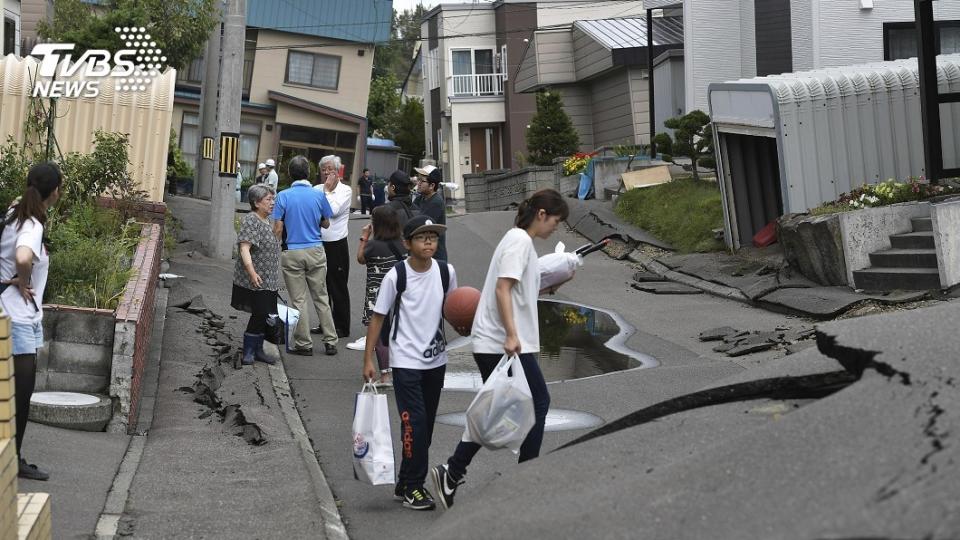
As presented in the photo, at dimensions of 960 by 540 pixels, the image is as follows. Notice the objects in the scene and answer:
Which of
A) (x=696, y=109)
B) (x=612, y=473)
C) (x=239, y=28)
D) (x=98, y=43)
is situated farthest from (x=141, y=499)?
(x=98, y=43)

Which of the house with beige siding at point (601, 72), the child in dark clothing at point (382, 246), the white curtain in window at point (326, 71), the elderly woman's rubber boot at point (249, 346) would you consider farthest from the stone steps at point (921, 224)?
the white curtain in window at point (326, 71)

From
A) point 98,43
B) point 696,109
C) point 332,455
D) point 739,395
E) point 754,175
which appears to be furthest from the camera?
point 98,43

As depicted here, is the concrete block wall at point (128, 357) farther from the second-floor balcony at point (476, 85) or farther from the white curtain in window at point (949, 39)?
the second-floor balcony at point (476, 85)

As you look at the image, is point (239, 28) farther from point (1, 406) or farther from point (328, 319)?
point (1, 406)

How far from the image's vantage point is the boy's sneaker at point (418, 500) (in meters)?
7.41

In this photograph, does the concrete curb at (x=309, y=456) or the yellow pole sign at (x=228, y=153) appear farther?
the yellow pole sign at (x=228, y=153)

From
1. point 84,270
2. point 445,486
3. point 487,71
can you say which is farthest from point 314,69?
point 445,486

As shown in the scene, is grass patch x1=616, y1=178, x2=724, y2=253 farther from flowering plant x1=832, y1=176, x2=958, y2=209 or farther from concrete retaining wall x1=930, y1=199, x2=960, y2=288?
concrete retaining wall x1=930, y1=199, x2=960, y2=288

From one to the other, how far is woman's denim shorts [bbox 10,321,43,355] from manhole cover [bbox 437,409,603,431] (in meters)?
3.56

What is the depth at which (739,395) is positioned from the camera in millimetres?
6590

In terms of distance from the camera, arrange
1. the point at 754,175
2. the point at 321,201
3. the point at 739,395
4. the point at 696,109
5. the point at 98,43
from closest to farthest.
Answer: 1. the point at 739,395
2. the point at 321,201
3. the point at 754,175
4. the point at 696,109
5. the point at 98,43

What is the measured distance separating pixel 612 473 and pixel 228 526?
7.68ft

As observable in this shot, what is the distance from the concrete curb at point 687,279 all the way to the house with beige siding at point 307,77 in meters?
26.0

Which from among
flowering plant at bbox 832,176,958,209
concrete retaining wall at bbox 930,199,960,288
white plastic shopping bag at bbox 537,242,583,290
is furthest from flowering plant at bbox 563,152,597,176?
white plastic shopping bag at bbox 537,242,583,290
